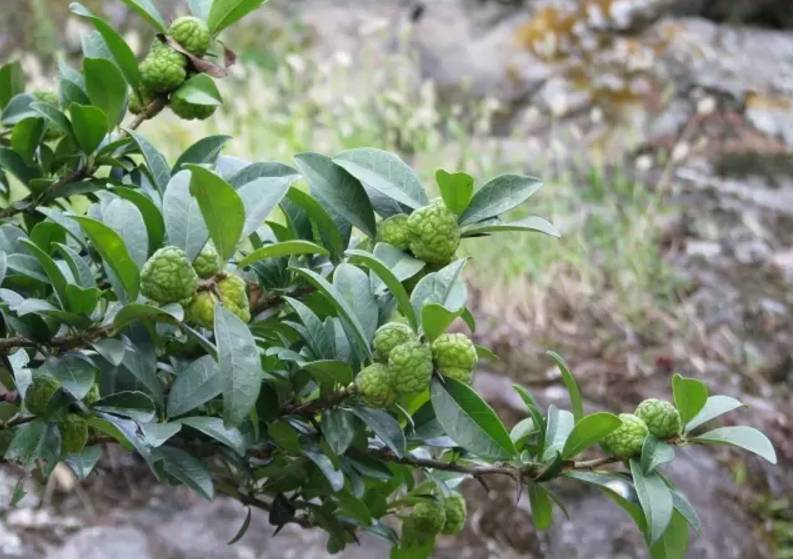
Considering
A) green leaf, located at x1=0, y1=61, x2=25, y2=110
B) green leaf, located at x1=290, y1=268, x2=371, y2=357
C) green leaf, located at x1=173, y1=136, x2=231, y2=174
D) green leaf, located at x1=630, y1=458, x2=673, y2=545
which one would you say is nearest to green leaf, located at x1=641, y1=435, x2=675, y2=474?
green leaf, located at x1=630, y1=458, x2=673, y2=545

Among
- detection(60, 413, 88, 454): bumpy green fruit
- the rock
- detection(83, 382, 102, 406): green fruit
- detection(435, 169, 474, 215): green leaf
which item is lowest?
the rock

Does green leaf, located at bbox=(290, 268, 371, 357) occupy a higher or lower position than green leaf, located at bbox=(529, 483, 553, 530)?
higher

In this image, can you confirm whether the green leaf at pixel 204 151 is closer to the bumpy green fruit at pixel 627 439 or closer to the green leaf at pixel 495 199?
the green leaf at pixel 495 199

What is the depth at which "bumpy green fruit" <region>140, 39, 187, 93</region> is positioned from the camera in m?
0.91

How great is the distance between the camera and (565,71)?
4.78m

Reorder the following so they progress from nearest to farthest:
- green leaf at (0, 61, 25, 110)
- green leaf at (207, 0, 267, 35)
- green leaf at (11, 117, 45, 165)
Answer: green leaf at (207, 0, 267, 35), green leaf at (11, 117, 45, 165), green leaf at (0, 61, 25, 110)

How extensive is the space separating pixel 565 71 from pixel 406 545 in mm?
3943

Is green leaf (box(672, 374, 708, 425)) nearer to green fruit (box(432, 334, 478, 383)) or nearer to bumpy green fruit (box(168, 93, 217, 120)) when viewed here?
green fruit (box(432, 334, 478, 383))

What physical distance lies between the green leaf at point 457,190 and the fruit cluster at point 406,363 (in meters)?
0.10

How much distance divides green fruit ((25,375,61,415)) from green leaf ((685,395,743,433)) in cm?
47

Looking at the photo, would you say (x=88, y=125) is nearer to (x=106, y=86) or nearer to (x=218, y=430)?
(x=106, y=86)

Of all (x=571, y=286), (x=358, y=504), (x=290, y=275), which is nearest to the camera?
(x=290, y=275)

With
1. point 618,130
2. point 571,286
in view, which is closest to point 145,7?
point 571,286

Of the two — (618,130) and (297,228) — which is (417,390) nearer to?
(297,228)
